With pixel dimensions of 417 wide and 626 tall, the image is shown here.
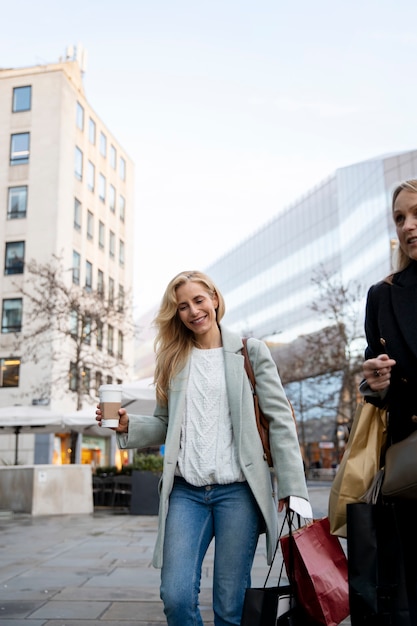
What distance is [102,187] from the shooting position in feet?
144

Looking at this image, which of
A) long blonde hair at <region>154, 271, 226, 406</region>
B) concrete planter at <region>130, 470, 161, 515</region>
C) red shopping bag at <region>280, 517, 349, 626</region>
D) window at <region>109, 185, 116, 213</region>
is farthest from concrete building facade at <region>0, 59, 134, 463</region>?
red shopping bag at <region>280, 517, 349, 626</region>

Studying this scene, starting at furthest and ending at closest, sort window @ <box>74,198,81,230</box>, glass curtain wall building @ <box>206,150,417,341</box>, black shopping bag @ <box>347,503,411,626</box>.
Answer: glass curtain wall building @ <box>206,150,417,341</box> < window @ <box>74,198,81,230</box> < black shopping bag @ <box>347,503,411,626</box>

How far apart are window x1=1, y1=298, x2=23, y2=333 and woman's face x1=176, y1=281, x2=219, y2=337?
109 feet

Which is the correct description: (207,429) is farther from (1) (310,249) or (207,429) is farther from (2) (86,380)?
(1) (310,249)

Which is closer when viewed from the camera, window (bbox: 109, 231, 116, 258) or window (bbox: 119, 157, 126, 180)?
window (bbox: 109, 231, 116, 258)

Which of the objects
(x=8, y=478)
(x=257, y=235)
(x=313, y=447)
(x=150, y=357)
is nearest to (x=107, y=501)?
(x=8, y=478)

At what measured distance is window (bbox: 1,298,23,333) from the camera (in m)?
35.4

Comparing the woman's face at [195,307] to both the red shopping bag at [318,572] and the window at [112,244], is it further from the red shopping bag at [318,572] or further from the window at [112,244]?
the window at [112,244]

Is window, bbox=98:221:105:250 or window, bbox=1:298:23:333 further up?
window, bbox=98:221:105:250

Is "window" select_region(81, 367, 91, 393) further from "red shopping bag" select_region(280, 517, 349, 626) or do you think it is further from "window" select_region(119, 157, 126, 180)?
"red shopping bag" select_region(280, 517, 349, 626)

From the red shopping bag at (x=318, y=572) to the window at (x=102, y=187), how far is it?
41.8 m

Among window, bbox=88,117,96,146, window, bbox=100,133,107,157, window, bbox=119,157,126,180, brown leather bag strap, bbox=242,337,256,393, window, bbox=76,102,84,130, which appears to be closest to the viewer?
brown leather bag strap, bbox=242,337,256,393

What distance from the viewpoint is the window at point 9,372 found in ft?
114

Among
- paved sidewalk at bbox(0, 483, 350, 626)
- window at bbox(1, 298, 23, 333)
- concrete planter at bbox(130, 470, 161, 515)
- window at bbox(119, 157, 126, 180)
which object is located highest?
window at bbox(119, 157, 126, 180)
